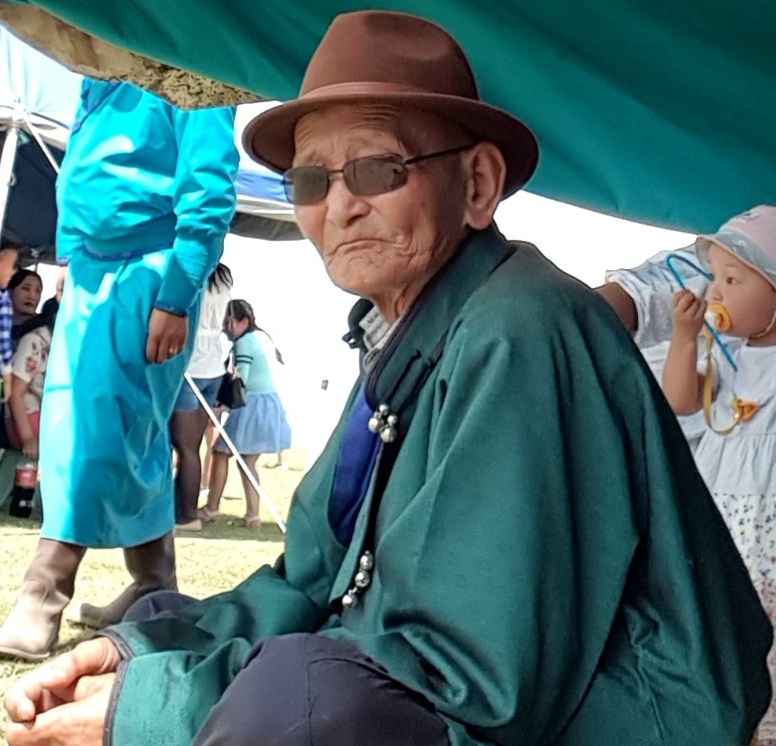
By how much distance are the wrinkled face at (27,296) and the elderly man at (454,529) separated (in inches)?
264

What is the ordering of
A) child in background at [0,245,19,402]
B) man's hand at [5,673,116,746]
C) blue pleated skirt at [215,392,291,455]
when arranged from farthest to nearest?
blue pleated skirt at [215,392,291,455] → child in background at [0,245,19,402] → man's hand at [5,673,116,746]

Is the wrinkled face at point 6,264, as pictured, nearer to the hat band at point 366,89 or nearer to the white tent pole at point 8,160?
the white tent pole at point 8,160

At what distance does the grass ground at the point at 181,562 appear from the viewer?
4.76m

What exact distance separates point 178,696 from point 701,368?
187cm

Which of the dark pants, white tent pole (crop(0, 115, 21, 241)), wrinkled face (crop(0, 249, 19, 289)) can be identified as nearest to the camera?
the dark pants

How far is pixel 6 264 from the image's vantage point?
7.78m

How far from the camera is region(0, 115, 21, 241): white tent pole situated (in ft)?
24.1

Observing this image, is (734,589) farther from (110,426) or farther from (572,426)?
(110,426)

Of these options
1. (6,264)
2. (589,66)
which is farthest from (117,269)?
(6,264)

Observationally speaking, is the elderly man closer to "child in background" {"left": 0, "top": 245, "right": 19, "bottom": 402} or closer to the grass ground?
the grass ground

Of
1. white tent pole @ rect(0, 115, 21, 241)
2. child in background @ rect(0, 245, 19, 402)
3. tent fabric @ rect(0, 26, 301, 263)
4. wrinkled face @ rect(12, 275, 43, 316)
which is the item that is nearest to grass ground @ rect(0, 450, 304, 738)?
child in background @ rect(0, 245, 19, 402)

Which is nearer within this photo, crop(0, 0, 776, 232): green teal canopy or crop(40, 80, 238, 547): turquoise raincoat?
crop(0, 0, 776, 232): green teal canopy

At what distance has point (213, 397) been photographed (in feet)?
25.9

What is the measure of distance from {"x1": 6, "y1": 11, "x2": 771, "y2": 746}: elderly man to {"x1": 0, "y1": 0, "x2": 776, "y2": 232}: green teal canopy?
1096 mm
